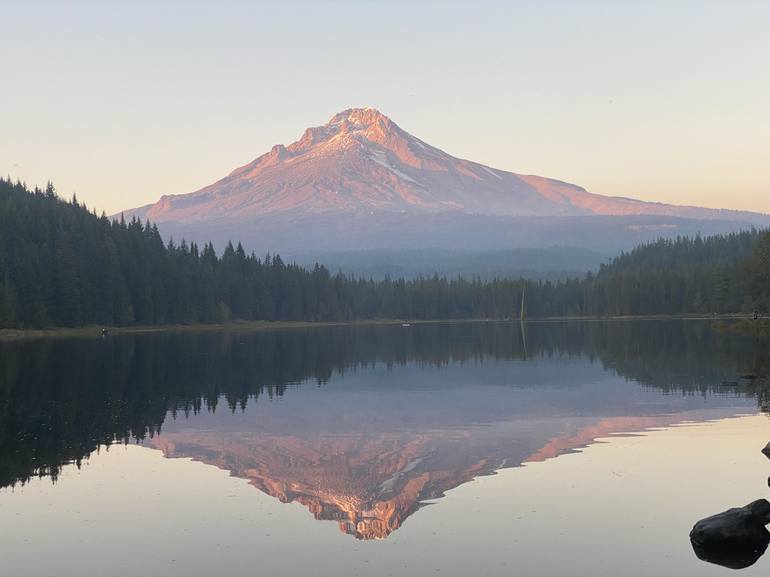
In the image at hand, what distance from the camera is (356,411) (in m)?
60.4

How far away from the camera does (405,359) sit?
114 meters

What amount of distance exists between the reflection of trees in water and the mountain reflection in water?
231 mm

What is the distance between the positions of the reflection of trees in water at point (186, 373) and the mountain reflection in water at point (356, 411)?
231 millimetres

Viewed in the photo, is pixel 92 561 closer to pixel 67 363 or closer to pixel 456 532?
pixel 456 532

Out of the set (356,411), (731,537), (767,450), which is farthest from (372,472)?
(356,411)

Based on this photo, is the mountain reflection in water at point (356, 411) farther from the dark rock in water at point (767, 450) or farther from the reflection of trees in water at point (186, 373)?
the dark rock in water at point (767, 450)

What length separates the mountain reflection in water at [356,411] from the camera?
3862 cm

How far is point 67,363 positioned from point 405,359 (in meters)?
39.2

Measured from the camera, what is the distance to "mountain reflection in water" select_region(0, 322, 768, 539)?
3862 cm

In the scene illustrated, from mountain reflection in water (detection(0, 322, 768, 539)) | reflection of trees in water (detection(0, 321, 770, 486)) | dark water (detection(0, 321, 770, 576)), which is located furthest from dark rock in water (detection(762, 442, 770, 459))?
reflection of trees in water (detection(0, 321, 770, 486))

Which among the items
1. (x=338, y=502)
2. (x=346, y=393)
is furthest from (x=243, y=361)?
(x=338, y=502)

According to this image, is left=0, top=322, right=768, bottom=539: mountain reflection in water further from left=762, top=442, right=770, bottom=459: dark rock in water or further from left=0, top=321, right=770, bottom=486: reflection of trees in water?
left=762, top=442, right=770, bottom=459: dark rock in water

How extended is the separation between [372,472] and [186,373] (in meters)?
50.5

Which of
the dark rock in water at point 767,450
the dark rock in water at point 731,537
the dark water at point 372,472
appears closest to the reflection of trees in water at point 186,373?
the dark water at point 372,472
